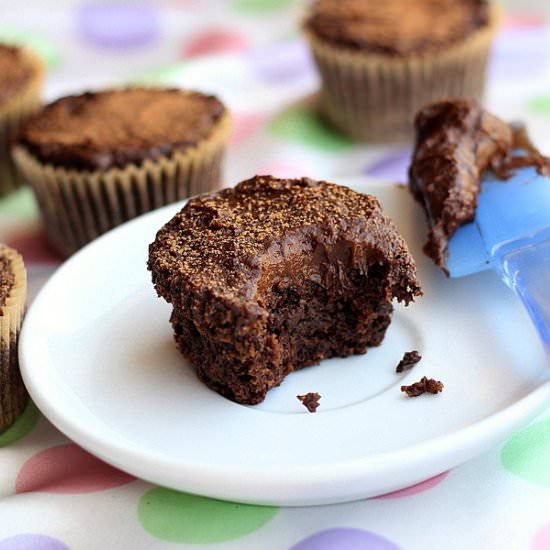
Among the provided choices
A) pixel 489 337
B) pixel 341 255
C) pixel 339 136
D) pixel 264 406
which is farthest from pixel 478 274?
pixel 339 136

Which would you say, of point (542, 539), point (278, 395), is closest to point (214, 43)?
point (278, 395)

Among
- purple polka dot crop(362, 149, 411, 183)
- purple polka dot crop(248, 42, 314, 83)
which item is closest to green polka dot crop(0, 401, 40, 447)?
purple polka dot crop(362, 149, 411, 183)

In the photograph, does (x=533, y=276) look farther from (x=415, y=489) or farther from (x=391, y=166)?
(x=391, y=166)

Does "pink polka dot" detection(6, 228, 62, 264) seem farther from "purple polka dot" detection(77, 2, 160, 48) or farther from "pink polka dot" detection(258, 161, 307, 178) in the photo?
"purple polka dot" detection(77, 2, 160, 48)

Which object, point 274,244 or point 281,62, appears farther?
point 281,62

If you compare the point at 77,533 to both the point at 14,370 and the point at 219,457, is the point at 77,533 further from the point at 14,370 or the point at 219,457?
the point at 14,370

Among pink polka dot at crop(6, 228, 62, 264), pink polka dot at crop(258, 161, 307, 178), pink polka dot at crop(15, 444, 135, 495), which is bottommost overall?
pink polka dot at crop(258, 161, 307, 178)
